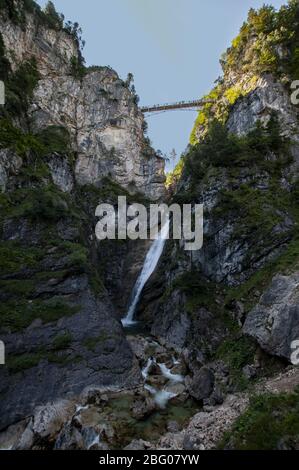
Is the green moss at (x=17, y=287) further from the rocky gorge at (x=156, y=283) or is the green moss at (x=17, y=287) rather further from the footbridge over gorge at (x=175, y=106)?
the footbridge over gorge at (x=175, y=106)

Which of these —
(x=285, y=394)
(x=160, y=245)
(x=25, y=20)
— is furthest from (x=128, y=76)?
(x=285, y=394)

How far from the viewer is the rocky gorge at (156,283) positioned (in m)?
9.50

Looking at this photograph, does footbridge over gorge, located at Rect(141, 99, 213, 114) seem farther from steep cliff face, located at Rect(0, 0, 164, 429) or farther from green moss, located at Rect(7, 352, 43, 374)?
green moss, located at Rect(7, 352, 43, 374)

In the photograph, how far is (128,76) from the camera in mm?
43812

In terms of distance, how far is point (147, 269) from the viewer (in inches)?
1075

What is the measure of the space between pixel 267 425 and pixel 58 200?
59.1 feet

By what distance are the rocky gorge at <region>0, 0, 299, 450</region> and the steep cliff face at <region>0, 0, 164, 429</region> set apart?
0.10 meters

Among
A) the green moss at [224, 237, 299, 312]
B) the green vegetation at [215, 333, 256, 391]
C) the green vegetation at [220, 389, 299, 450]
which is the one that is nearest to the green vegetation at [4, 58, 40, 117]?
the green moss at [224, 237, 299, 312]

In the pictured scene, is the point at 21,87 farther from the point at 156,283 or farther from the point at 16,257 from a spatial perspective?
the point at 156,283

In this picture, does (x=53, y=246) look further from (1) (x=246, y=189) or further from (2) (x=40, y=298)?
(1) (x=246, y=189)

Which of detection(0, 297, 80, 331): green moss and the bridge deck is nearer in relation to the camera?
detection(0, 297, 80, 331): green moss

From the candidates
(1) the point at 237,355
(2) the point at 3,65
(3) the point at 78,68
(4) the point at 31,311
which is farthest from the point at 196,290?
(3) the point at 78,68

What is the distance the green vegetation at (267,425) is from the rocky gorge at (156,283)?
4 centimetres

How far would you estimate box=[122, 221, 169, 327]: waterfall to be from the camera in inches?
948
